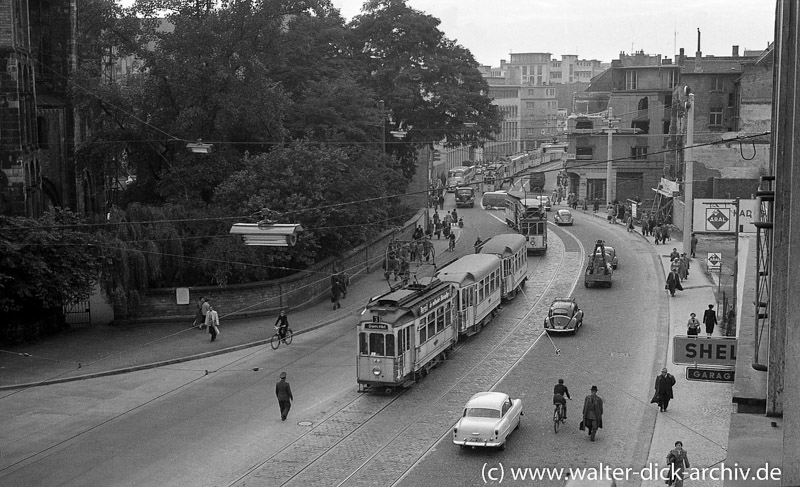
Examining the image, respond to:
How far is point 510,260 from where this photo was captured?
142ft

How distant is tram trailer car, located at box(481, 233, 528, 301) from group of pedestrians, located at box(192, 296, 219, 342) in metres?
11.7

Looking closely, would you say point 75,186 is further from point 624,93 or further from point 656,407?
point 624,93

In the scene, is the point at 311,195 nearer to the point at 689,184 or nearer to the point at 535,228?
the point at 535,228

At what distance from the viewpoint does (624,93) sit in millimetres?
95312

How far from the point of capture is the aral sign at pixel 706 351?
21047 millimetres

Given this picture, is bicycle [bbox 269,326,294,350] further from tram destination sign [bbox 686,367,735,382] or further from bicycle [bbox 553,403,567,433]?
tram destination sign [bbox 686,367,735,382]

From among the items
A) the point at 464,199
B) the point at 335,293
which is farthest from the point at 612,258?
the point at 464,199

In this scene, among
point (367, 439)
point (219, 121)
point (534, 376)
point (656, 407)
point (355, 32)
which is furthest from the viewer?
point (355, 32)

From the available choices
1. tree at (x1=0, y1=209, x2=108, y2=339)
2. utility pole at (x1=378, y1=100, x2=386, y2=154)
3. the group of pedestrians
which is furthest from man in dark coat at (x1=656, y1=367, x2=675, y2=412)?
utility pole at (x1=378, y1=100, x2=386, y2=154)

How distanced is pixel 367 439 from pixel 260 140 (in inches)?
1000

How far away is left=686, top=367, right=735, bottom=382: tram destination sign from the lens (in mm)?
20984

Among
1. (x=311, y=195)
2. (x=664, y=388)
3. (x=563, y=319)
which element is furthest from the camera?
(x=311, y=195)

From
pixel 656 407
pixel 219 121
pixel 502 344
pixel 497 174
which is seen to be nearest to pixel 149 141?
pixel 219 121

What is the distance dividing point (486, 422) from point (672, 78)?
77.1m
